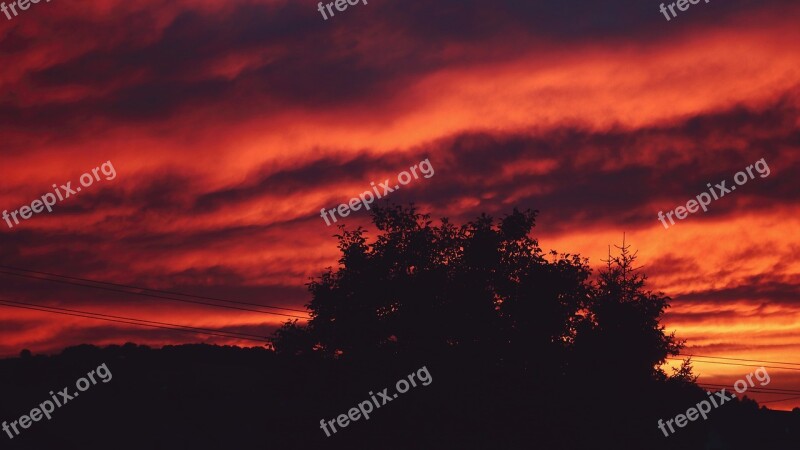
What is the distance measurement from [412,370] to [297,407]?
17.5 ft

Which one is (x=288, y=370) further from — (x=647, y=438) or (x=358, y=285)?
(x=647, y=438)

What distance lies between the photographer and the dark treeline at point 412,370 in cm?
3531

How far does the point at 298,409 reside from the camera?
36.1m

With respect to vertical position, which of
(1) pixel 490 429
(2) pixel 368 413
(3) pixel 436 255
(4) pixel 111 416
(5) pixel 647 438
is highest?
(3) pixel 436 255

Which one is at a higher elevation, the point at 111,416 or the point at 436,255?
the point at 436,255

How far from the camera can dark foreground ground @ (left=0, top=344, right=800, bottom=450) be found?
34500 millimetres

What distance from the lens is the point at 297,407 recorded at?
36.2 m

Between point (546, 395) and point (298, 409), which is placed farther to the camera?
point (546, 395)

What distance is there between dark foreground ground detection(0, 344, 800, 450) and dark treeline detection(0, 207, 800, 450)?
63 millimetres

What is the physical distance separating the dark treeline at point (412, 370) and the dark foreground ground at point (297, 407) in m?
0.06

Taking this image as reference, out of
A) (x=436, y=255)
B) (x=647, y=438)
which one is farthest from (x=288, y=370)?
(x=647, y=438)

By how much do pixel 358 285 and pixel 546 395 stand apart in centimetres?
1032

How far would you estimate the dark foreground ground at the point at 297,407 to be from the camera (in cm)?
3450

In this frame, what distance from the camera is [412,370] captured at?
3875 centimetres
